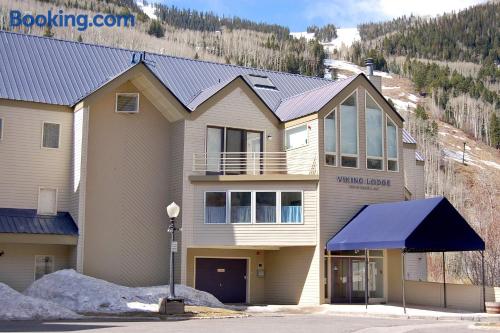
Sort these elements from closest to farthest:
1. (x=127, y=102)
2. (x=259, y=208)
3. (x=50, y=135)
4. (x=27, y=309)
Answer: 1. (x=27, y=309)
2. (x=50, y=135)
3. (x=259, y=208)
4. (x=127, y=102)

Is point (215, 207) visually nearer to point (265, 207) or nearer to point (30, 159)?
point (265, 207)

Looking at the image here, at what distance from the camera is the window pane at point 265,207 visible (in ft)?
105

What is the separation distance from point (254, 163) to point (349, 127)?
4.73 m

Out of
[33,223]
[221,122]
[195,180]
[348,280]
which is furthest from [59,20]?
[348,280]

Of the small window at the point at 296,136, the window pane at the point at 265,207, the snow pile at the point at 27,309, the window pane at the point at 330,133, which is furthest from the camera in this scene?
the small window at the point at 296,136

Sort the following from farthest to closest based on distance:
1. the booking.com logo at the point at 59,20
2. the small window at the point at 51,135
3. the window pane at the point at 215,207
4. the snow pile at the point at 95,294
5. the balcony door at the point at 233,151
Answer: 1. the booking.com logo at the point at 59,20
2. the balcony door at the point at 233,151
3. the window pane at the point at 215,207
4. the small window at the point at 51,135
5. the snow pile at the point at 95,294

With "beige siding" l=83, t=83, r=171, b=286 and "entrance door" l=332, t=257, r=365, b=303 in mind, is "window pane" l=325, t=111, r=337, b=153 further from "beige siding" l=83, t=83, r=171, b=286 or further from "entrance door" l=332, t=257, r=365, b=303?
"beige siding" l=83, t=83, r=171, b=286

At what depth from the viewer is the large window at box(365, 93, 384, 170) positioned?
34062 mm

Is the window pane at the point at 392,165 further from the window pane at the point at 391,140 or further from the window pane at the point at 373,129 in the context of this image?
the window pane at the point at 373,129

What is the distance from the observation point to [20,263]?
29938mm

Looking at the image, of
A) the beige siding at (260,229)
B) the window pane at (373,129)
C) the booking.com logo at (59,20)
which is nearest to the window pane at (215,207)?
the beige siding at (260,229)

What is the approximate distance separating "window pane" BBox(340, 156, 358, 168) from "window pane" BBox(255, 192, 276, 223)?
3.71 meters

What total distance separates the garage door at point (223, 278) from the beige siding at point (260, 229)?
1955mm

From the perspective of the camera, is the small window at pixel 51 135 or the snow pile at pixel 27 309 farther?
the small window at pixel 51 135
